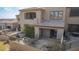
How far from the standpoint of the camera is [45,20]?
2486 mm

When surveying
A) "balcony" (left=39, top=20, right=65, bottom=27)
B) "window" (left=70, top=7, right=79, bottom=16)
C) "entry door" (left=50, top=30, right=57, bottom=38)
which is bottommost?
"entry door" (left=50, top=30, right=57, bottom=38)

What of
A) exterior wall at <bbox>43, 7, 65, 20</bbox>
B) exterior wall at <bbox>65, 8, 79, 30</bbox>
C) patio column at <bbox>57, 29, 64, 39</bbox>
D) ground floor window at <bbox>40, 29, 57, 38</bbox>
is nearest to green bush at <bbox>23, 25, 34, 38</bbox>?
ground floor window at <bbox>40, 29, 57, 38</bbox>

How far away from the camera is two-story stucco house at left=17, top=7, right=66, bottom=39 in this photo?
2457 mm

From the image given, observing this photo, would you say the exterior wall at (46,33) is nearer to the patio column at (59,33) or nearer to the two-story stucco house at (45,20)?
the two-story stucco house at (45,20)

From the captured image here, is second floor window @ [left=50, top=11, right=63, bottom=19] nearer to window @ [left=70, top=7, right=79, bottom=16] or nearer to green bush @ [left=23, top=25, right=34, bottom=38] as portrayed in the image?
window @ [left=70, top=7, right=79, bottom=16]

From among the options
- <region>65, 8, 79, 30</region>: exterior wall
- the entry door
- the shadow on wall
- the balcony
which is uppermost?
<region>65, 8, 79, 30</region>: exterior wall

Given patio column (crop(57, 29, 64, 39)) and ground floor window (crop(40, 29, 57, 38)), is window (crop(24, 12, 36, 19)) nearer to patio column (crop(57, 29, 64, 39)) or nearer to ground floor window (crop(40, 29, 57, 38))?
ground floor window (crop(40, 29, 57, 38))

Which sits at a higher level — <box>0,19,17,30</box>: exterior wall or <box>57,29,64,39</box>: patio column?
<box>0,19,17,30</box>: exterior wall

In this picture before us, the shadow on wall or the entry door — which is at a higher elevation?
the entry door

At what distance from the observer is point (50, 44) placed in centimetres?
250

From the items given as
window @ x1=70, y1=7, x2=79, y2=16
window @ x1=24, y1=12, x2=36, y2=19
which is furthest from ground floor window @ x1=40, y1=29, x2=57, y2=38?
window @ x1=70, y1=7, x2=79, y2=16
